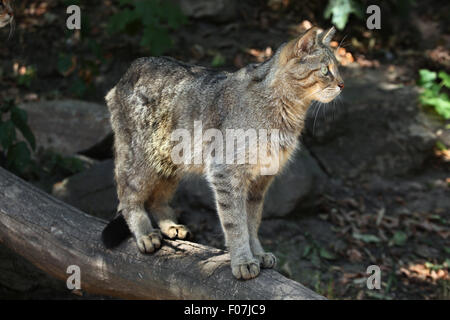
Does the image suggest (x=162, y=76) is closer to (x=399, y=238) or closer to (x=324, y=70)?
(x=324, y=70)

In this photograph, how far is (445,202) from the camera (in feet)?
23.3

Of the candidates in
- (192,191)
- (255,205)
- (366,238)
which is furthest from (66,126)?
(366,238)

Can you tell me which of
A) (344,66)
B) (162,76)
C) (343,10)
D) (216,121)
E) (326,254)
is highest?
(343,10)

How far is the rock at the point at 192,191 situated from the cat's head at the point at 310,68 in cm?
239

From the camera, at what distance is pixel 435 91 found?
8133 mm

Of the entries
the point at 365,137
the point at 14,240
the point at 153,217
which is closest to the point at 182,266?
the point at 153,217

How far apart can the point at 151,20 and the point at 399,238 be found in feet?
13.6

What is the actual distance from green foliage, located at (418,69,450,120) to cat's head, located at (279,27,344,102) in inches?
178

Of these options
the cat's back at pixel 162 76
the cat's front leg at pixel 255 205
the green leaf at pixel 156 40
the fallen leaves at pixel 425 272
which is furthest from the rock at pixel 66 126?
the fallen leaves at pixel 425 272

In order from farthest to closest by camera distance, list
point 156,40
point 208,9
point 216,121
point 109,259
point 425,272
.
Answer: point 208,9, point 156,40, point 425,272, point 216,121, point 109,259

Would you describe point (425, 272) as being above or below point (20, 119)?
below

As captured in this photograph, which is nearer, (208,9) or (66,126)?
(66,126)

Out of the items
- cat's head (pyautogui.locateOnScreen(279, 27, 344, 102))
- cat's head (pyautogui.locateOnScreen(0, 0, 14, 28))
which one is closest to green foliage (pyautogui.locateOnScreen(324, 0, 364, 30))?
cat's head (pyautogui.locateOnScreen(279, 27, 344, 102))

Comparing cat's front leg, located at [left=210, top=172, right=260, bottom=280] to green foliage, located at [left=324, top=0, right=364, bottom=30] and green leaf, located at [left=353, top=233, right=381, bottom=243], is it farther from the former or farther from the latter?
green foliage, located at [left=324, top=0, right=364, bottom=30]
